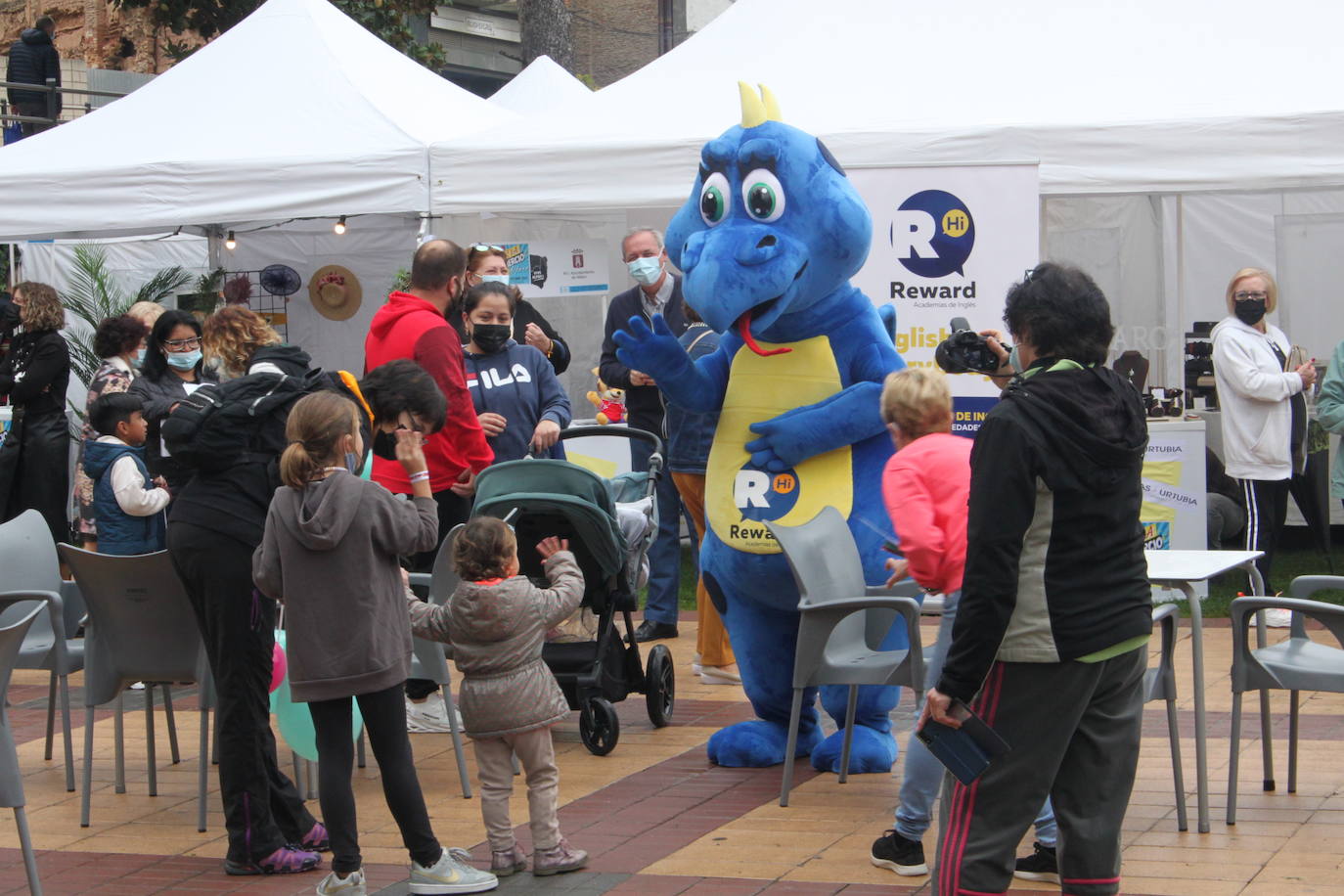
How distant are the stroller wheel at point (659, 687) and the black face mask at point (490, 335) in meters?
1.53

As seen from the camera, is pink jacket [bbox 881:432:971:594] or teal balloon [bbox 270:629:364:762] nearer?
pink jacket [bbox 881:432:971:594]

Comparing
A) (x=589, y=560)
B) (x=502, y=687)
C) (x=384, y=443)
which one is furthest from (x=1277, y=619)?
(x=384, y=443)

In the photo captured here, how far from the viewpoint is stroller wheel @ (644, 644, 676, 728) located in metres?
6.61

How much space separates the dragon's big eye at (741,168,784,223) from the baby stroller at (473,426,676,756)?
3.80 feet

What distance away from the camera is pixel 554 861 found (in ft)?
15.5

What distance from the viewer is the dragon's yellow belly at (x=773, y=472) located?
586 centimetres

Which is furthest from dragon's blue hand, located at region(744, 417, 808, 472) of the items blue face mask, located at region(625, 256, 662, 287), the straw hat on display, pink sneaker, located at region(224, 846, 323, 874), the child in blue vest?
the straw hat on display

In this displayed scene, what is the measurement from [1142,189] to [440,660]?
15.4 feet

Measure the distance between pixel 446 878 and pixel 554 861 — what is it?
1.15 feet

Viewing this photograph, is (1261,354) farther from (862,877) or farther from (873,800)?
(862,877)

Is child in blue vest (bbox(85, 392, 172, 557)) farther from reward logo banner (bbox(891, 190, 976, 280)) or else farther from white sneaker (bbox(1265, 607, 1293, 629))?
white sneaker (bbox(1265, 607, 1293, 629))

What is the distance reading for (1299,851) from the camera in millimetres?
4793

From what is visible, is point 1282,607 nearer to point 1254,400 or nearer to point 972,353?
point 972,353

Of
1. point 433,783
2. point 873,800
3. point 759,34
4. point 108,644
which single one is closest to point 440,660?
point 433,783
